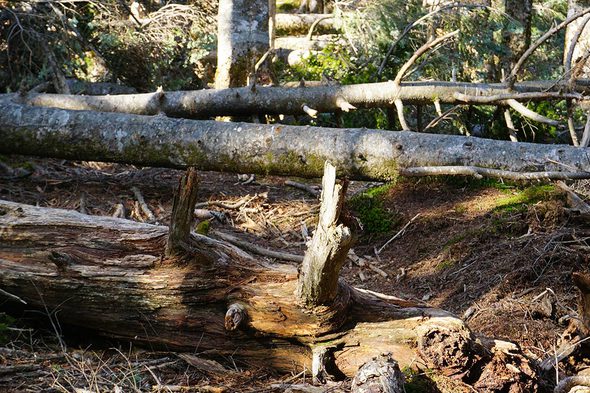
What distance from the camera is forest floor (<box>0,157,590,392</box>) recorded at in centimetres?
379

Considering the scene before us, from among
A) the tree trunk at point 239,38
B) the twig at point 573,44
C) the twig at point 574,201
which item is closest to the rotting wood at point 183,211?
the twig at point 574,201

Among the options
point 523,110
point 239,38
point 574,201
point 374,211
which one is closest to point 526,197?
point 574,201

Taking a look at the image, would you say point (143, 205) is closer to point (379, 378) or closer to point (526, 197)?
point (526, 197)

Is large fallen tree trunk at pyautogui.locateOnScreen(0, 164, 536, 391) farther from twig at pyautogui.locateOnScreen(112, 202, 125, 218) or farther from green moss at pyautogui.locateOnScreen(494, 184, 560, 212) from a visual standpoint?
green moss at pyautogui.locateOnScreen(494, 184, 560, 212)

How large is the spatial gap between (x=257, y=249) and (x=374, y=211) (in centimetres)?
130

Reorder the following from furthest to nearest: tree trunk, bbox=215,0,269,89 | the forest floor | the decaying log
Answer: tree trunk, bbox=215,0,269,89, the forest floor, the decaying log

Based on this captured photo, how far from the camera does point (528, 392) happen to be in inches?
134

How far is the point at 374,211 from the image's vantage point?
21.8 feet

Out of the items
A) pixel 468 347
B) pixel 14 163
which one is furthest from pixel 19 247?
pixel 14 163

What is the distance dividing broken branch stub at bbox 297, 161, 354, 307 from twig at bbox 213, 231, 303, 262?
200 centimetres

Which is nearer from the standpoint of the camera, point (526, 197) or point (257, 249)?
point (257, 249)

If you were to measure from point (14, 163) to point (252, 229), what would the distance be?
2.95 meters

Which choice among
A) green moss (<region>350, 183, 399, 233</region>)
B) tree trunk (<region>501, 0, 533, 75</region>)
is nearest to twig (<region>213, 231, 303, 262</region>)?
green moss (<region>350, 183, 399, 233</region>)

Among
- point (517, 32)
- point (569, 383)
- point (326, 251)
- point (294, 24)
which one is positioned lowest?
point (569, 383)
